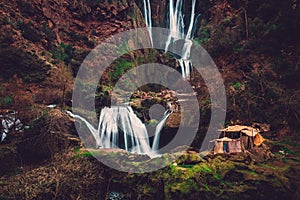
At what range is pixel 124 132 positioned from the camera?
10984mm

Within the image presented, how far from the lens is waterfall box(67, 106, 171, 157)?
10.5 meters

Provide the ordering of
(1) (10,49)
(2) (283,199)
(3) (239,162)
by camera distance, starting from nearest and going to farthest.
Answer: (2) (283,199) < (3) (239,162) < (1) (10,49)

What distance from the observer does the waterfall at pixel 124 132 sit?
34.4ft

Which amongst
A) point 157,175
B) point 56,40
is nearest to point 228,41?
point 157,175

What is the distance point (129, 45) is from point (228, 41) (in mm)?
8757

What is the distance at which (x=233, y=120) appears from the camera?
351 inches

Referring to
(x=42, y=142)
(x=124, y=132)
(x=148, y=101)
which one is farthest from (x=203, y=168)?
(x=148, y=101)

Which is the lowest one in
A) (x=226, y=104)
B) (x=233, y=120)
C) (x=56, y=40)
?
(x=233, y=120)

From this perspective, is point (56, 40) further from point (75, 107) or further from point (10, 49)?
point (75, 107)

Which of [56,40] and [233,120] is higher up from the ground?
[56,40]

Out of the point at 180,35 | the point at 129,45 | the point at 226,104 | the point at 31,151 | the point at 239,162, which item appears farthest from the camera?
the point at 180,35

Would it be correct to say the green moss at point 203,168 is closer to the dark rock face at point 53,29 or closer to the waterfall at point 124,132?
the waterfall at point 124,132

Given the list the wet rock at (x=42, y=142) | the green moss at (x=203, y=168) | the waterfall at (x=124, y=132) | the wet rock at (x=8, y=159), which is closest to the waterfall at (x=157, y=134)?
the waterfall at (x=124, y=132)

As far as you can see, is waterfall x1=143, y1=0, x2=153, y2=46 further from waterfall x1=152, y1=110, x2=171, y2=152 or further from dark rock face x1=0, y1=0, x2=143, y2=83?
waterfall x1=152, y1=110, x2=171, y2=152
